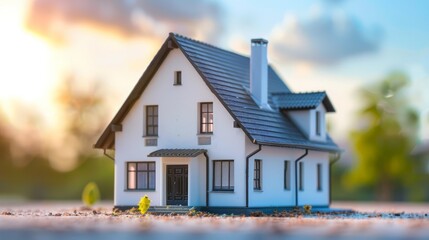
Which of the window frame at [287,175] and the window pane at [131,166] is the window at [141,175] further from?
the window frame at [287,175]

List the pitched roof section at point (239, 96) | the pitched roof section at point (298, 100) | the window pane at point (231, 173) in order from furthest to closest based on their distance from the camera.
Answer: the pitched roof section at point (298, 100)
the window pane at point (231, 173)
the pitched roof section at point (239, 96)

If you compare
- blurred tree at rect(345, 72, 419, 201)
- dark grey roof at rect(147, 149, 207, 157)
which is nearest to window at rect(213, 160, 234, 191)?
dark grey roof at rect(147, 149, 207, 157)

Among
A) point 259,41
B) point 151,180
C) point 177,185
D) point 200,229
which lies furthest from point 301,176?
point 200,229

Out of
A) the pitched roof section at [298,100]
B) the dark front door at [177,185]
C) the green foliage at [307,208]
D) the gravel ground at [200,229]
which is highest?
the pitched roof section at [298,100]

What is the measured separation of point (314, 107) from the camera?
142 ft

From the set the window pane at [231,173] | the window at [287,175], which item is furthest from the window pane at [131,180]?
the window at [287,175]

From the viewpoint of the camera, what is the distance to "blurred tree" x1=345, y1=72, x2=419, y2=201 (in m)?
70.7

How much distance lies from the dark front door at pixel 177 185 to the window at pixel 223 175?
50.4 inches

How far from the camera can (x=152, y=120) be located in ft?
133

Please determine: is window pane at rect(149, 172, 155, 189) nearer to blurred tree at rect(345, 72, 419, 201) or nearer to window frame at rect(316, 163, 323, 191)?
window frame at rect(316, 163, 323, 191)

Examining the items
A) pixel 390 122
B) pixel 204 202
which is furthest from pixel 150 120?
pixel 390 122

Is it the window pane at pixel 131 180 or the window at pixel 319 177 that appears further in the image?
the window at pixel 319 177

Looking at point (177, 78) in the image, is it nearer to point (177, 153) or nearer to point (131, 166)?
point (177, 153)

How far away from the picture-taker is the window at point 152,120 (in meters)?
40.3
